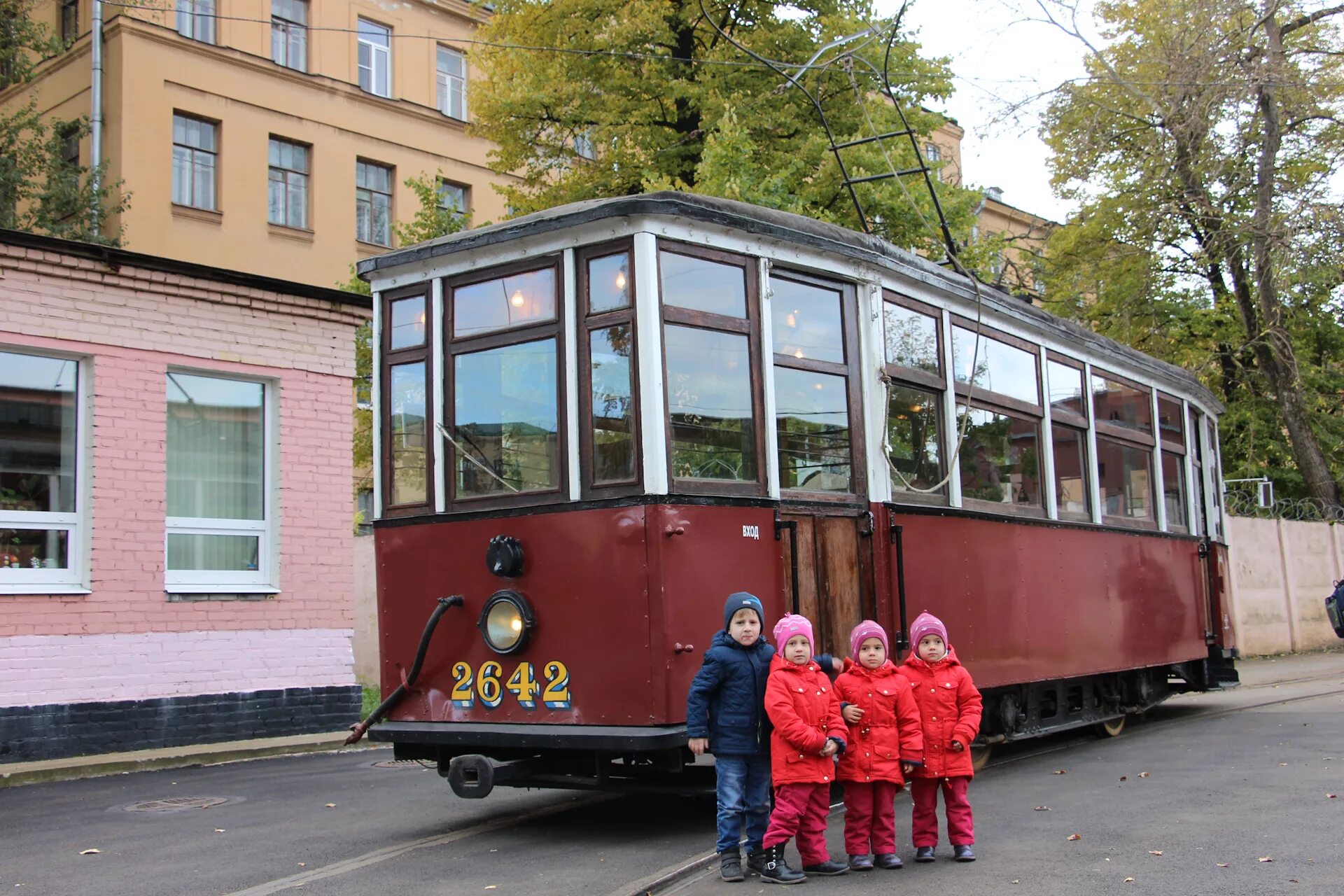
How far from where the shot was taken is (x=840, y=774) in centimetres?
614

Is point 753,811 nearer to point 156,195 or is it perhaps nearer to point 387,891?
point 387,891

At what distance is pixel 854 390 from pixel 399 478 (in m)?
2.62

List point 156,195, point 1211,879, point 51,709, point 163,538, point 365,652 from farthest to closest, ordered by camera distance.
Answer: point 156,195 → point 365,652 → point 163,538 → point 51,709 → point 1211,879

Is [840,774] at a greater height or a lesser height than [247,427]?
lesser

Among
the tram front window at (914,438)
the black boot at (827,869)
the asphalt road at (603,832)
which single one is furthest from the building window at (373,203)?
the black boot at (827,869)

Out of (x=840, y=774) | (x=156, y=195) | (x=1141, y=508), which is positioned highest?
(x=156, y=195)

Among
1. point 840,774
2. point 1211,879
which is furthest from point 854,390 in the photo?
point 1211,879

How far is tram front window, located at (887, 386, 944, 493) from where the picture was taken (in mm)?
8258

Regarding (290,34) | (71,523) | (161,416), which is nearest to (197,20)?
(290,34)

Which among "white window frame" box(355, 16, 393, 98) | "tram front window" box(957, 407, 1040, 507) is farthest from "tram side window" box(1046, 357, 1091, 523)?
"white window frame" box(355, 16, 393, 98)

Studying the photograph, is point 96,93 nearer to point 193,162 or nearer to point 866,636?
point 193,162

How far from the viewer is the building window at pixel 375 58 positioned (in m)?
29.4

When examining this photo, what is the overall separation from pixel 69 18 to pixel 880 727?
25.6 meters

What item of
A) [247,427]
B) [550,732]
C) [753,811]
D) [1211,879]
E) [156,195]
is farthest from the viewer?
[156,195]
